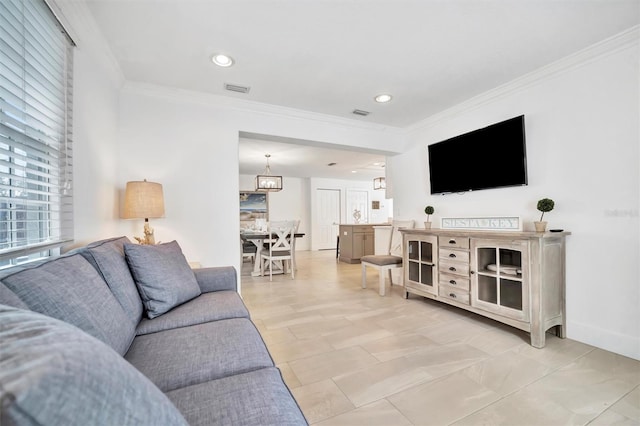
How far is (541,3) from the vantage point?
170 centimetres

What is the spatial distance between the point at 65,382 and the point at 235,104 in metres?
3.04

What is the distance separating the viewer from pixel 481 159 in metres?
2.90

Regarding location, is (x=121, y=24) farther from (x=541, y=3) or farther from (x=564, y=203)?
(x=564, y=203)

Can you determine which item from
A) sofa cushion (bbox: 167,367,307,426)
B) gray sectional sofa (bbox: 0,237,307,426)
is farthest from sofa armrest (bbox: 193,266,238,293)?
sofa cushion (bbox: 167,367,307,426)

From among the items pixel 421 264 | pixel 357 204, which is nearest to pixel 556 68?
pixel 421 264

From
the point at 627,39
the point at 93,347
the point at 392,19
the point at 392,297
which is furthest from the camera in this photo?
the point at 392,297

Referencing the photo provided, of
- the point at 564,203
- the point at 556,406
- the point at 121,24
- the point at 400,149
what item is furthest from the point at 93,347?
the point at 400,149

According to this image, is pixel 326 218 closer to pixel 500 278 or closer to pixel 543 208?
pixel 500 278

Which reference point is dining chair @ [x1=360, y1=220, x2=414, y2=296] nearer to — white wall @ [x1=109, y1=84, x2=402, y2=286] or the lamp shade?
white wall @ [x1=109, y1=84, x2=402, y2=286]

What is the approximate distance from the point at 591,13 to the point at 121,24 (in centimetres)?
308

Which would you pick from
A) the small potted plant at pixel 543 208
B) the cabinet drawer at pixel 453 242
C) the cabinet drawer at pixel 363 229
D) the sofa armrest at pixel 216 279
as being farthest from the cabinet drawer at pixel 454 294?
the cabinet drawer at pixel 363 229

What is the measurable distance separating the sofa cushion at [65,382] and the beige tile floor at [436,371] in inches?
50.5

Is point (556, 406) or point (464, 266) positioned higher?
point (464, 266)

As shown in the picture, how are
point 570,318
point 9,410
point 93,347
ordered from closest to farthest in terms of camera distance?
1. point 9,410
2. point 93,347
3. point 570,318
